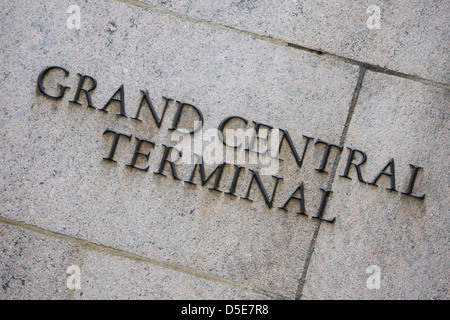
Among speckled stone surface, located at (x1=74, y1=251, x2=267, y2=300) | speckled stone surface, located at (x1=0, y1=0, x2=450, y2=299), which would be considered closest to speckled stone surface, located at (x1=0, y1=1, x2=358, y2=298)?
speckled stone surface, located at (x1=0, y1=0, x2=450, y2=299)

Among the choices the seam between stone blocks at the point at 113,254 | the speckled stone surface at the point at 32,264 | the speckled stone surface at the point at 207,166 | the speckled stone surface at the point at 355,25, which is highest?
the speckled stone surface at the point at 355,25

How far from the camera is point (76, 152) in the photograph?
413 cm

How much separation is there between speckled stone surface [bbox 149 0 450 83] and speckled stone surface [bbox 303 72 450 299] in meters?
0.20

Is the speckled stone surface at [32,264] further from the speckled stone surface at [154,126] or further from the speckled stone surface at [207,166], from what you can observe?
the speckled stone surface at [154,126]

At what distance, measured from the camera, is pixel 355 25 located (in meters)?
4.16

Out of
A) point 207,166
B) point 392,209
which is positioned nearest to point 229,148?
point 207,166

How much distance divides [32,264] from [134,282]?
0.83m

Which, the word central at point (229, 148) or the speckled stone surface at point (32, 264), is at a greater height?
the word central at point (229, 148)

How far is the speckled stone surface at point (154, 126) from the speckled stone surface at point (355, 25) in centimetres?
12

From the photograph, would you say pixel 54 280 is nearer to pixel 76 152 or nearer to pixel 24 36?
pixel 76 152

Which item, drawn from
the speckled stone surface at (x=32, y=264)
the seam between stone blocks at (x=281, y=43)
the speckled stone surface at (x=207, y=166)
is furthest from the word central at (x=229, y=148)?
the speckled stone surface at (x=32, y=264)

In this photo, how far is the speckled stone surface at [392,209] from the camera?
4.13 meters

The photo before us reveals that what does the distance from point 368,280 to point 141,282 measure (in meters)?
1.82

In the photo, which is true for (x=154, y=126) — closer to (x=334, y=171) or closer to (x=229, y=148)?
(x=229, y=148)
